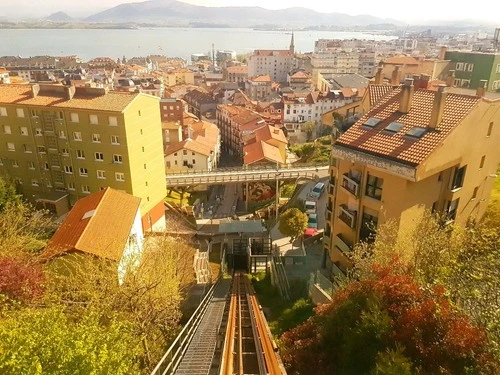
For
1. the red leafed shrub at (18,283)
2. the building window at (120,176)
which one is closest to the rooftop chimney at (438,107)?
the red leafed shrub at (18,283)

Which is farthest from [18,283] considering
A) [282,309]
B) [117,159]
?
[117,159]

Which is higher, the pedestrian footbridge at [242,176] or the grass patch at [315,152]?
the pedestrian footbridge at [242,176]

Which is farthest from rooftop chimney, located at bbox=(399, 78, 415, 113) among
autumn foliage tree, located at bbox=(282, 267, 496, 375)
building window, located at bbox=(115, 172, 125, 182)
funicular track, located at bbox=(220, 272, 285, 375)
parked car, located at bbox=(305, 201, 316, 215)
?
building window, located at bbox=(115, 172, 125, 182)

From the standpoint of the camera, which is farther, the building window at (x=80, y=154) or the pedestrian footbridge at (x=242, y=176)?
the pedestrian footbridge at (x=242, y=176)

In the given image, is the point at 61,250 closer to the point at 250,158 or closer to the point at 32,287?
the point at 32,287

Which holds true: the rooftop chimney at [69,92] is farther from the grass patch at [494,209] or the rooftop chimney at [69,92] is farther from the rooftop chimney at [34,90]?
the grass patch at [494,209]

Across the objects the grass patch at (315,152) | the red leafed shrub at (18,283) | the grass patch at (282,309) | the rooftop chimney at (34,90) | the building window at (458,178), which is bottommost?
the grass patch at (315,152)

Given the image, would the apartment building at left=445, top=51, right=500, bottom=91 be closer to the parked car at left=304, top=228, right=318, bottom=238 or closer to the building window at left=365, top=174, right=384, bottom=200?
the parked car at left=304, top=228, right=318, bottom=238
